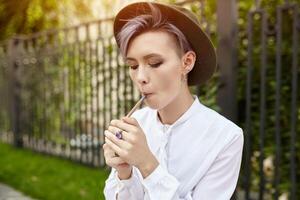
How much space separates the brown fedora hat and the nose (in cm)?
18

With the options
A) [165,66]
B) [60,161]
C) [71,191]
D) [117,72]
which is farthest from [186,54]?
[60,161]

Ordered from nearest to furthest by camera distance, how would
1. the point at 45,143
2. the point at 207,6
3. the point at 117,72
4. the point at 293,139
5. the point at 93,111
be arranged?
the point at 293,139
the point at 207,6
the point at 117,72
the point at 93,111
the point at 45,143

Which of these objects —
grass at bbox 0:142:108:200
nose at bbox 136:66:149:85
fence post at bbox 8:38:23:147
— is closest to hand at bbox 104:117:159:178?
nose at bbox 136:66:149:85

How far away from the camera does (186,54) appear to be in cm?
179

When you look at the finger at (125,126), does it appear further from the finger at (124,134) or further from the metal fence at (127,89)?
the metal fence at (127,89)

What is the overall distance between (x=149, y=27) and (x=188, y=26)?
4.9 inches

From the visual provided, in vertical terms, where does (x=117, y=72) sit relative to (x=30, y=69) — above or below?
above

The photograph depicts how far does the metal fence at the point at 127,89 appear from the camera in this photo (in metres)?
4.02

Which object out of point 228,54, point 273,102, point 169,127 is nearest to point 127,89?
point 228,54

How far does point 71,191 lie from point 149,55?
372 cm

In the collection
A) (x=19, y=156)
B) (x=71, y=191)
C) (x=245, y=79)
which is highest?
(x=245, y=79)

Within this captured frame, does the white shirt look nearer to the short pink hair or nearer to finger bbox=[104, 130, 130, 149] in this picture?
finger bbox=[104, 130, 130, 149]

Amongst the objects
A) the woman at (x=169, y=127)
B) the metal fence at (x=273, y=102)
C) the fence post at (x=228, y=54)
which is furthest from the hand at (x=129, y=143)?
the fence post at (x=228, y=54)

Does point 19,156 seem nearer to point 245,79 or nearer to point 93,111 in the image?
point 93,111
